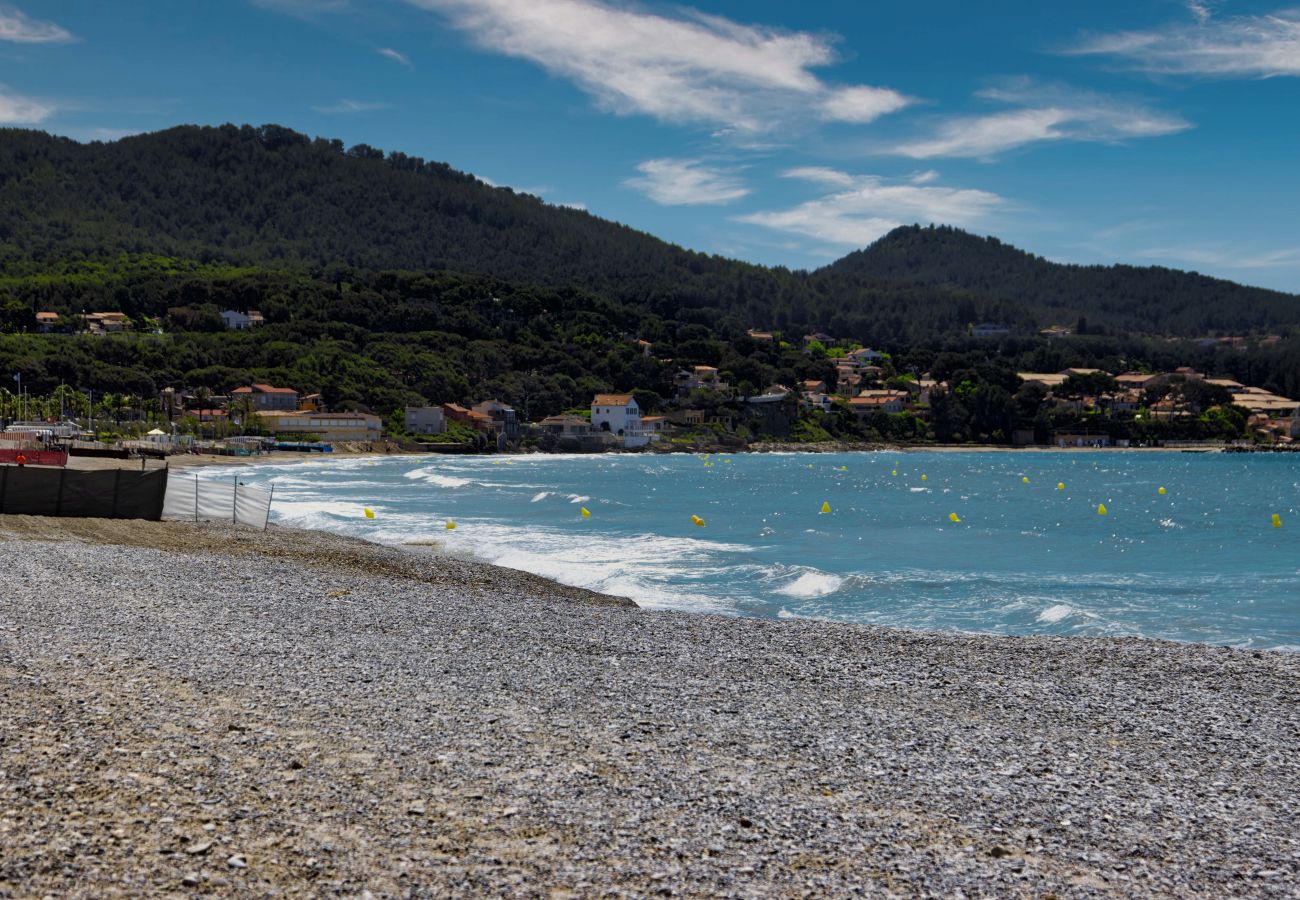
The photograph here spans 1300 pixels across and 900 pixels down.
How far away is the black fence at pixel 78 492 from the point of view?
2425 centimetres

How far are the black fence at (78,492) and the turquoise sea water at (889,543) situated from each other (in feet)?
21.5

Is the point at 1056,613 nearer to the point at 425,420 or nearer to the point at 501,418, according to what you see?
the point at 425,420

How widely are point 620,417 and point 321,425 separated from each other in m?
38.5

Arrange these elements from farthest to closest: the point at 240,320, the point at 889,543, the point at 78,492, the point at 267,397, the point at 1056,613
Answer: the point at 240,320, the point at 267,397, the point at 889,543, the point at 78,492, the point at 1056,613

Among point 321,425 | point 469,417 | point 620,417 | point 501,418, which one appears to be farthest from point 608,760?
point 620,417

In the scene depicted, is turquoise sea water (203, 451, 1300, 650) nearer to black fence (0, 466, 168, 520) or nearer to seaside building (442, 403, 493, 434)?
black fence (0, 466, 168, 520)

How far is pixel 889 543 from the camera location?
3219 centimetres

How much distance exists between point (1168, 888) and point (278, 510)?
36.3 meters

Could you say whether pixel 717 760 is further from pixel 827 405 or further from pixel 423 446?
pixel 827 405

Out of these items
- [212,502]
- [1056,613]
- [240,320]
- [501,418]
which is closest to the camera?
[1056,613]

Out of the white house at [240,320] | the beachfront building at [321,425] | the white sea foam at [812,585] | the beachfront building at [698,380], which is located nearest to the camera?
the white sea foam at [812,585]

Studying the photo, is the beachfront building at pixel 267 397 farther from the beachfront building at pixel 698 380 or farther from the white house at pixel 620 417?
the beachfront building at pixel 698 380

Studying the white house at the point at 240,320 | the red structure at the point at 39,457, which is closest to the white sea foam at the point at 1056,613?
the red structure at the point at 39,457

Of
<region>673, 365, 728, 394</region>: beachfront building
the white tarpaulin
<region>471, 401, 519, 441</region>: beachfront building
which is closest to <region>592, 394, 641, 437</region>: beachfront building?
<region>471, 401, 519, 441</region>: beachfront building
